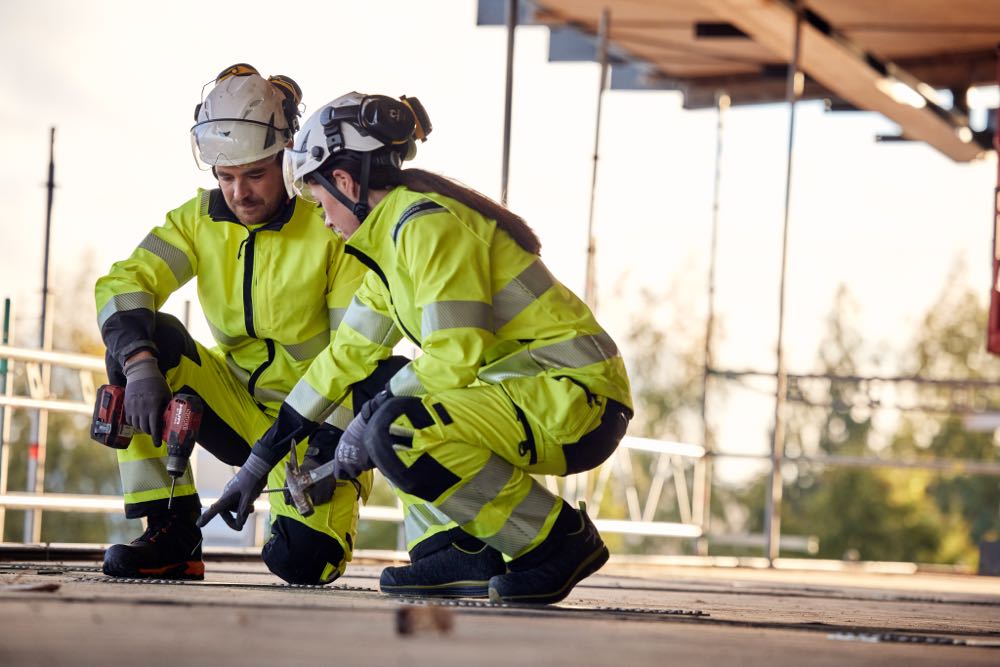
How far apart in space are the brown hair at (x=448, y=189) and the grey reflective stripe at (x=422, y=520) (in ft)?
2.51

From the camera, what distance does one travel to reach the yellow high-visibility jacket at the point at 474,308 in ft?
10.8

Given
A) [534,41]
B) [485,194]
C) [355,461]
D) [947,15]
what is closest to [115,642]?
[355,461]

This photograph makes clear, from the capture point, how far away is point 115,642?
1872mm

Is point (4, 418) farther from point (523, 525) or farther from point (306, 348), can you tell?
point (523, 525)

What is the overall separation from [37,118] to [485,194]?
104 feet

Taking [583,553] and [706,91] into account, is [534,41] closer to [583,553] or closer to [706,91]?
[706,91]

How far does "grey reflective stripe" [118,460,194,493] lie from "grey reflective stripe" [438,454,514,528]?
1.11 meters

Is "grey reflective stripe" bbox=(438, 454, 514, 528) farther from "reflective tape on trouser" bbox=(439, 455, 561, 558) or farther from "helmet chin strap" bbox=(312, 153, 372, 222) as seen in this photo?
"helmet chin strap" bbox=(312, 153, 372, 222)

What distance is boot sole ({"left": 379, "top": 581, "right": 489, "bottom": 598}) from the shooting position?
11.9 feet

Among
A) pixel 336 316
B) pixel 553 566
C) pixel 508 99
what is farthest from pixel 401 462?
pixel 508 99

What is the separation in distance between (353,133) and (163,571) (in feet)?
4.44

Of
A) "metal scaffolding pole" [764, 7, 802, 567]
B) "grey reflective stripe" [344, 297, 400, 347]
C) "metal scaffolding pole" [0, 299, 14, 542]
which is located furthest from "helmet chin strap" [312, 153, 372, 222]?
"metal scaffolding pole" [764, 7, 802, 567]

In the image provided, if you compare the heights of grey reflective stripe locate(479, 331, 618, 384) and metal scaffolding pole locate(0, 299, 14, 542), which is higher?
grey reflective stripe locate(479, 331, 618, 384)

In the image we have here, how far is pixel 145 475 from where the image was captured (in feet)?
13.5
